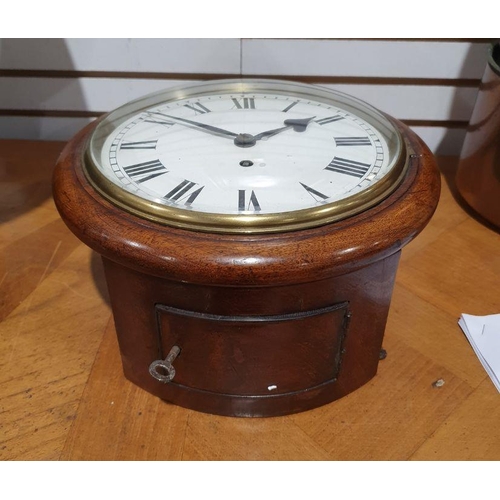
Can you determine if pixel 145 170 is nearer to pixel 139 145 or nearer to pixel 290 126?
pixel 139 145

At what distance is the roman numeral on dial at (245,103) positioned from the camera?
3.55ft

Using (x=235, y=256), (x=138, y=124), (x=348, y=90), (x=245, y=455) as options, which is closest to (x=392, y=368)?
(x=245, y=455)

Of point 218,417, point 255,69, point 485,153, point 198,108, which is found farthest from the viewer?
point 255,69

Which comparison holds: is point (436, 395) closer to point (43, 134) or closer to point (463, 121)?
point (463, 121)

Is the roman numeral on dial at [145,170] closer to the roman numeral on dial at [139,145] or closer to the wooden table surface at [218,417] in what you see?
the roman numeral on dial at [139,145]

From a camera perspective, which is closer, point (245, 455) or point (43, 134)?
point (245, 455)

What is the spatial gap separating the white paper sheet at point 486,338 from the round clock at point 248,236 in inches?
7.9

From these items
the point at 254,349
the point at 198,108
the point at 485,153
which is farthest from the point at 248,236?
the point at 485,153

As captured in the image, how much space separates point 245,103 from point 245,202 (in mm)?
346

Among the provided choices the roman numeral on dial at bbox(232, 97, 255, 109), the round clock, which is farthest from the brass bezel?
the roman numeral on dial at bbox(232, 97, 255, 109)

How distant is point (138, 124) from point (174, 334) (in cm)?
36

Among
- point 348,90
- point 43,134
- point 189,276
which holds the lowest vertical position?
point 43,134

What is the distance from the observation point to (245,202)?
809mm

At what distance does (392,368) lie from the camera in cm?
105
